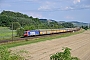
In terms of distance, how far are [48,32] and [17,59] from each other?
70.5m

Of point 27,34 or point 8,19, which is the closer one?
point 27,34

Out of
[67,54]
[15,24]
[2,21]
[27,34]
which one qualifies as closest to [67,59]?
[67,54]

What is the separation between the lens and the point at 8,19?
80750 millimetres

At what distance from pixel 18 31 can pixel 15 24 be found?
40.5ft

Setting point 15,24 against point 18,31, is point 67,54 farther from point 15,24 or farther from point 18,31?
point 15,24

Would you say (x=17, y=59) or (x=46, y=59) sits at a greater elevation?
(x=17, y=59)

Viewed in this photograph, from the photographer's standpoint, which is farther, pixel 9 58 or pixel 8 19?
pixel 8 19

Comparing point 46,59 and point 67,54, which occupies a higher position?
point 67,54

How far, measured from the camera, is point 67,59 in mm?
7391

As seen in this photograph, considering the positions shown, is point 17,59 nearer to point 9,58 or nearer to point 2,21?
point 9,58

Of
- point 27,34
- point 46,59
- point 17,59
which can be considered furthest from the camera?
point 27,34

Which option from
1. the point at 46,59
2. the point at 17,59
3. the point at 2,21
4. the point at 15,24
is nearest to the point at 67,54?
the point at 17,59

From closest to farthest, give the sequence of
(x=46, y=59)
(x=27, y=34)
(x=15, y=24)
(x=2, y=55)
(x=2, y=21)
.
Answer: (x=2, y=55) → (x=46, y=59) → (x=27, y=34) → (x=15, y=24) → (x=2, y=21)

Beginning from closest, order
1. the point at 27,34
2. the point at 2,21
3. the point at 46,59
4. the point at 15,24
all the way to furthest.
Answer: the point at 46,59, the point at 27,34, the point at 15,24, the point at 2,21
